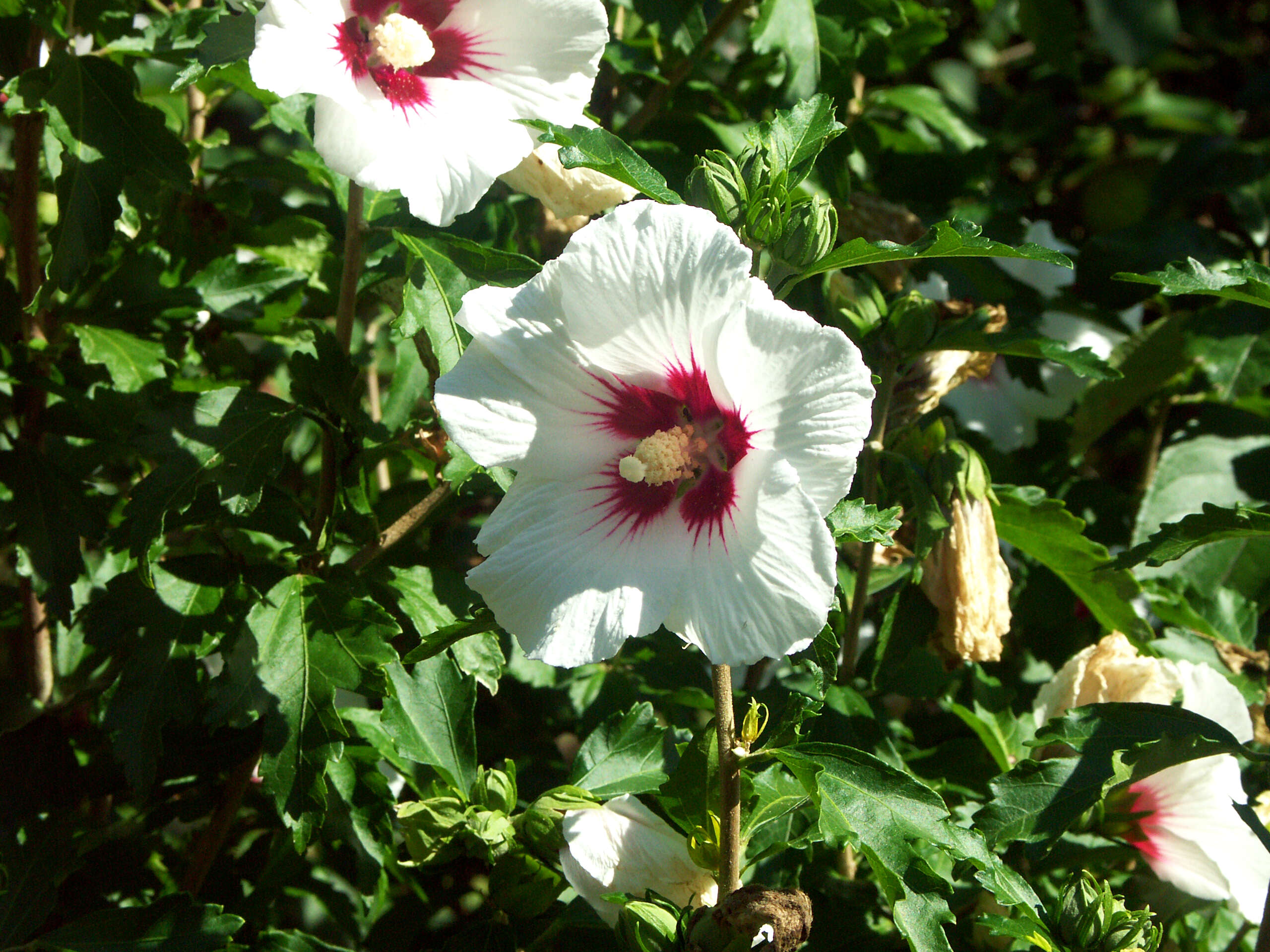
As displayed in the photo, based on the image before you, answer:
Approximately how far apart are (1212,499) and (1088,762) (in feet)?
2.64

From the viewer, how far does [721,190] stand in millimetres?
911

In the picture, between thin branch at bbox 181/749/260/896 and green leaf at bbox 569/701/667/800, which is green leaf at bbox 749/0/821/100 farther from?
thin branch at bbox 181/749/260/896

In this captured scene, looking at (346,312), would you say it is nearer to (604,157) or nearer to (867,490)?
(604,157)

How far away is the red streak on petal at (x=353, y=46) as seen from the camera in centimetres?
105

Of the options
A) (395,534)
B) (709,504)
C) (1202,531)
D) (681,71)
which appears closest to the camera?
(709,504)

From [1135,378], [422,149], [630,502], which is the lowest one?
[1135,378]

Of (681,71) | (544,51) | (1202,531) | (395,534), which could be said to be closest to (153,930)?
(395,534)

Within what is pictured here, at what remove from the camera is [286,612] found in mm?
1141

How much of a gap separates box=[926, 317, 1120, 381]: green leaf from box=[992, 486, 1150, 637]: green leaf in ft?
0.62

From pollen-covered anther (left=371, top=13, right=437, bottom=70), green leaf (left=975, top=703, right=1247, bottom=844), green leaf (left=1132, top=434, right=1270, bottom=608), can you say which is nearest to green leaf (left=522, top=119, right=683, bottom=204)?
pollen-covered anther (left=371, top=13, right=437, bottom=70)

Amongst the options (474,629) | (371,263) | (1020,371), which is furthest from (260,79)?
Result: (1020,371)

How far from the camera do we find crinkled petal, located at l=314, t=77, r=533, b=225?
3.16 ft

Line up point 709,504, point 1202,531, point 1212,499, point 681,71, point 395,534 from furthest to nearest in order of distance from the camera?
point 1212,499 < point 681,71 < point 395,534 < point 1202,531 < point 709,504

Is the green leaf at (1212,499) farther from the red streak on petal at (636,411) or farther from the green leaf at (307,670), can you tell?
the green leaf at (307,670)
